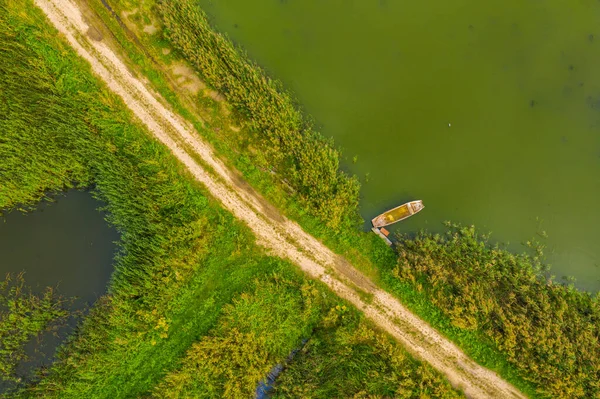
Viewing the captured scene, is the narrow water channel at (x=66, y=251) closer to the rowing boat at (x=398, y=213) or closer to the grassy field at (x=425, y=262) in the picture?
the grassy field at (x=425, y=262)

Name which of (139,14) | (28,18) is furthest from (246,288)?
(28,18)

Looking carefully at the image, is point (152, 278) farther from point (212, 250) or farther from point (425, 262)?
point (425, 262)

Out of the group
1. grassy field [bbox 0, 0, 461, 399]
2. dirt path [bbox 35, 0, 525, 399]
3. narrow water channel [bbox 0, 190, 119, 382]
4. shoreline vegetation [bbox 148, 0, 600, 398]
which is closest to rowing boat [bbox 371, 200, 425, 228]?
shoreline vegetation [bbox 148, 0, 600, 398]

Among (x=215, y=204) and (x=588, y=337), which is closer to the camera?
(x=588, y=337)

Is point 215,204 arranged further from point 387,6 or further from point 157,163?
point 387,6

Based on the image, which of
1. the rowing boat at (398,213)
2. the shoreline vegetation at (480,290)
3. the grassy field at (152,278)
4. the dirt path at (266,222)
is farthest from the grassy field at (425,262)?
the grassy field at (152,278)

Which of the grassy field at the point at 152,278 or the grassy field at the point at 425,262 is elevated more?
the grassy field at the point at 425,262

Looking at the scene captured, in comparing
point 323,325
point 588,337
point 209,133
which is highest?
point 588,337
